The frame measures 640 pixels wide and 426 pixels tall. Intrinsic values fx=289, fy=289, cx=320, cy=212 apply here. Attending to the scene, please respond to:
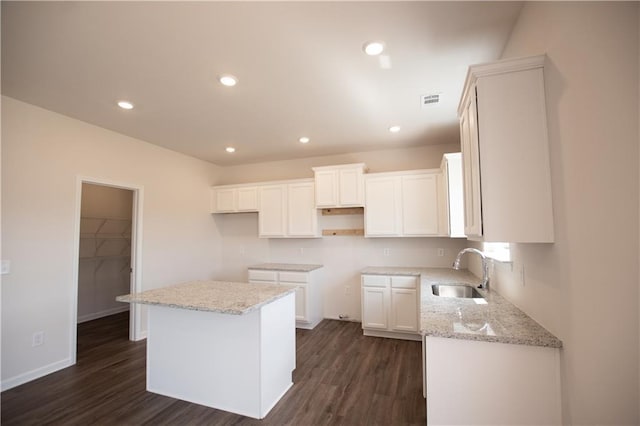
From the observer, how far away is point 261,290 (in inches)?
103

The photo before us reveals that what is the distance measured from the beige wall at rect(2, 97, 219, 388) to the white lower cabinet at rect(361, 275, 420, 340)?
3.07 metres

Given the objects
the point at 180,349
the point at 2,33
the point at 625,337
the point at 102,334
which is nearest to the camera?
the point at 625,337

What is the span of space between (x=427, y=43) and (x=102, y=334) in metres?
5.33

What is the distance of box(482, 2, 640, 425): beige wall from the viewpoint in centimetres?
100

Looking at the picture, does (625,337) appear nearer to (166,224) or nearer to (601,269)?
(601,269)

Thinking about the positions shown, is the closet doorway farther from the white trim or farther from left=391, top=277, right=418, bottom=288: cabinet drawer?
the white trim

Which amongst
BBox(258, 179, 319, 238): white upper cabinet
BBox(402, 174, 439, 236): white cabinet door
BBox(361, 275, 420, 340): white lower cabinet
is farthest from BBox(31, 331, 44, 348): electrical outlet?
BBox(402, 174, 439, 236): white cabinet door

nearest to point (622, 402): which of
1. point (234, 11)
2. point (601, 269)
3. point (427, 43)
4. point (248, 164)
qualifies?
point (601, 269)

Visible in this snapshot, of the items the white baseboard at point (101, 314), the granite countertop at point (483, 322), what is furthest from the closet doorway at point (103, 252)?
the granite countertop at point (483, 322)

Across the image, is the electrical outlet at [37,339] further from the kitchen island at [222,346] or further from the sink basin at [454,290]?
the sink basin at [454,290]

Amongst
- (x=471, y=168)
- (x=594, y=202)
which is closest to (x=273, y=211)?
(x=471, y=168)

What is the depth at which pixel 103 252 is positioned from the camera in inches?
206

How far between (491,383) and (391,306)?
2346 mm

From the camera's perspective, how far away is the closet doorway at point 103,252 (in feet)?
16.2
